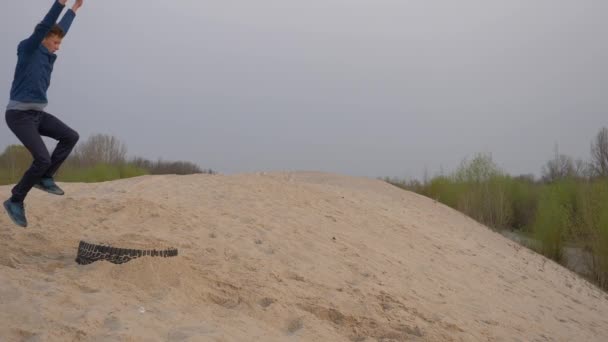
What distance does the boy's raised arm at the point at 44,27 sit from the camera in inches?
140

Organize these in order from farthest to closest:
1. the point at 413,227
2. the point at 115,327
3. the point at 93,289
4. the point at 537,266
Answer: the point at 537,266 < the point at 413,227 < the point at 93,289 < the point at 115,327

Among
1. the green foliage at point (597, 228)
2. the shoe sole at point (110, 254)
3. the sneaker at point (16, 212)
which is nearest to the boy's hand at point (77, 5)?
the sneaker at point (16, 212)

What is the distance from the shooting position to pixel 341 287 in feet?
14.5

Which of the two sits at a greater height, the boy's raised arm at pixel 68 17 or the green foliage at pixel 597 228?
the boy's raised arm at pixel 68 17

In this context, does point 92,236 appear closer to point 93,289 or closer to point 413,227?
point 93,289

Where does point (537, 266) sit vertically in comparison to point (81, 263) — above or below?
below

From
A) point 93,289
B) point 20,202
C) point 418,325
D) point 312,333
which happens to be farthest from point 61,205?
point 418,325

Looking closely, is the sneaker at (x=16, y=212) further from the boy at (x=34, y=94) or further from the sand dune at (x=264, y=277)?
the sand dune at (x=264, y=277)

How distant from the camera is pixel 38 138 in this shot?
376 cm

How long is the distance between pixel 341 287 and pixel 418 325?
788 mm

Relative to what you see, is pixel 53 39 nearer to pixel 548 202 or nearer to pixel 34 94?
pixel 34 94

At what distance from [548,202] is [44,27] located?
34.5 ft

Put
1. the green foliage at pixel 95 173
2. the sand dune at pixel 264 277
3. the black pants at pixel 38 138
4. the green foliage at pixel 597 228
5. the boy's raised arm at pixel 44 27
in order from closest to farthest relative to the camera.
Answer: the sand dune at pixel 264 277 → the boy's raised arm at pixel 44 27 → the black pants at pixel 38 138 → the green foliage at pixel 597 228 → the green foliage at pixel 95 173

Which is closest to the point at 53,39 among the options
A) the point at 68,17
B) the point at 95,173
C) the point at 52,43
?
the point at 52,43
